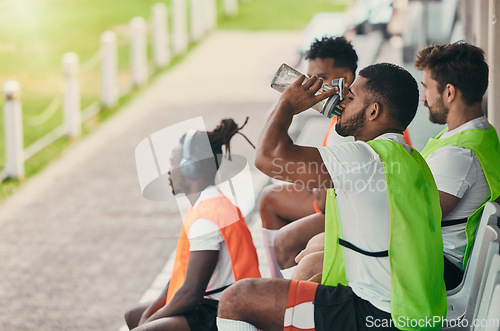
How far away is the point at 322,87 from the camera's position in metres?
3.09

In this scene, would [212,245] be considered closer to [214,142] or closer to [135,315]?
[214,142]

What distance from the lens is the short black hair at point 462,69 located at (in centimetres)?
359

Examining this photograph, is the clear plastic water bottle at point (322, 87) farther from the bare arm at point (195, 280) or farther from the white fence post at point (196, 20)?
the white fence post at point (196, 20)

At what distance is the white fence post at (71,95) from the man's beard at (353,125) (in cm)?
793

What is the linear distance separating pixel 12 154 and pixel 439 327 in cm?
721

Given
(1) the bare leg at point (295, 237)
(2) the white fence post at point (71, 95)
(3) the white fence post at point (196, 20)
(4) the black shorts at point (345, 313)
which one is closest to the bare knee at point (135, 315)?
(1) the bare leg at point (295, 237)

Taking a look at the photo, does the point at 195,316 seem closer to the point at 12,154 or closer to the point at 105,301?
the point at 105,301

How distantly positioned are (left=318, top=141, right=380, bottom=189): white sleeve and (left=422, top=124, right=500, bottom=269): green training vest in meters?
0.88

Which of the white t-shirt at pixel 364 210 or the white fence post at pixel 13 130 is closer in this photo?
the white t-shirt at pixel 364 210

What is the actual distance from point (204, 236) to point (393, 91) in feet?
3.73

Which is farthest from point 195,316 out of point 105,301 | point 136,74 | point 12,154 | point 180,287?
point 136,74

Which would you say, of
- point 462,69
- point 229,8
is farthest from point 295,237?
point 229,8

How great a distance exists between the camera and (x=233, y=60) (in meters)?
16.2

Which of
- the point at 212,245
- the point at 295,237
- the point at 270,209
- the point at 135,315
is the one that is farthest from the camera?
the point at 270,209
